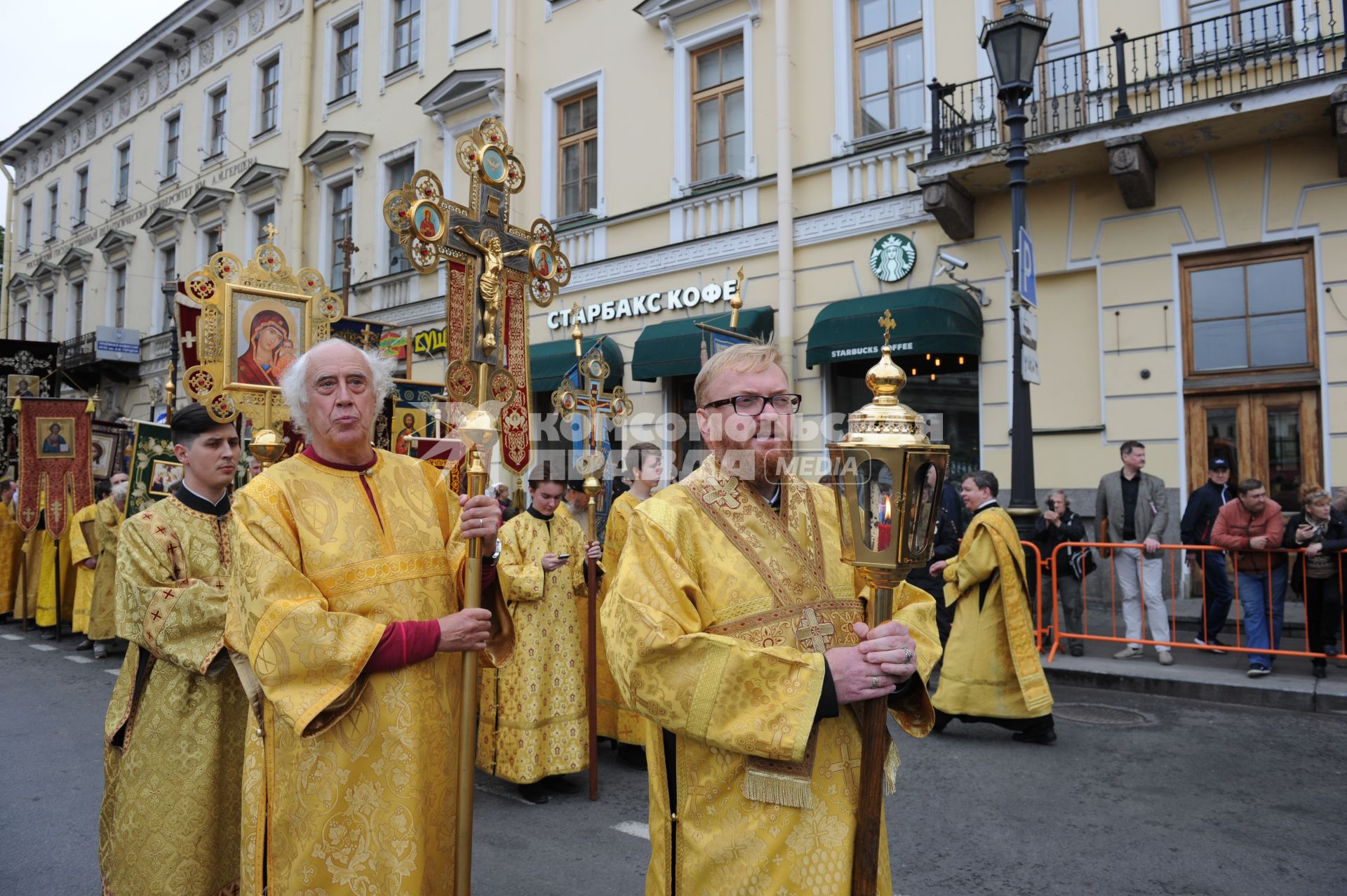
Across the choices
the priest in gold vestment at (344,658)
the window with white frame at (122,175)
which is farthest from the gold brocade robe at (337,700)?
the window with white frame at (122,175)

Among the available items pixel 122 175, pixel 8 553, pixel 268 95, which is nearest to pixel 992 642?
pixel 8 553

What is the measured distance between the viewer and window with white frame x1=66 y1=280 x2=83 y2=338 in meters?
28.6

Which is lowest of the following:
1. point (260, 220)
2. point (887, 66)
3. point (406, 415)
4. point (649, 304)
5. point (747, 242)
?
point (406, 415)

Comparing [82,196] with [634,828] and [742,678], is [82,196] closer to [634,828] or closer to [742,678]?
[634,828]

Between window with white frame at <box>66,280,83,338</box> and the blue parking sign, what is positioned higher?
window with white frame at <box>66,280,83,338</box>

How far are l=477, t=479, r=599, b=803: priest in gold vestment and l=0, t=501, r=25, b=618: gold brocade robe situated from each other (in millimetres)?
10737

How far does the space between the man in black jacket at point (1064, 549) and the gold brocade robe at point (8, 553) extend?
13349 millimetres

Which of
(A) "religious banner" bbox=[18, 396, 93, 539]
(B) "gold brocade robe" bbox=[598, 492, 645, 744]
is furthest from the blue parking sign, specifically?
(A) "religious banner" bbox=[18, 396, 93, 539]

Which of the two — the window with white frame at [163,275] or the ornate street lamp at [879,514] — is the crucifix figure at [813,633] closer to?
the ornate street lamp at [879,514]

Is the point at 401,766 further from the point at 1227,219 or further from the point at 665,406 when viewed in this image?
the point at 665,406

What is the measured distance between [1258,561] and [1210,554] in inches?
20.6

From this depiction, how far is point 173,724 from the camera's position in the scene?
10.6ft

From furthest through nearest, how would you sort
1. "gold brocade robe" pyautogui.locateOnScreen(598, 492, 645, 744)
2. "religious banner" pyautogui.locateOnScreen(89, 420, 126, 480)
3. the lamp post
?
"religious banner" pyautogui.locateOnScreen(89, 420, 126, 480)
the lamp post
"gold brocade robe" pyautogui.locateOnScreen(598, 492, 645, 744)

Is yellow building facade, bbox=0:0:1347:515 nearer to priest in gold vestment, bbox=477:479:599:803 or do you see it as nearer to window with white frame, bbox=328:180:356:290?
window with white frame, bbox=328:180:356:290
